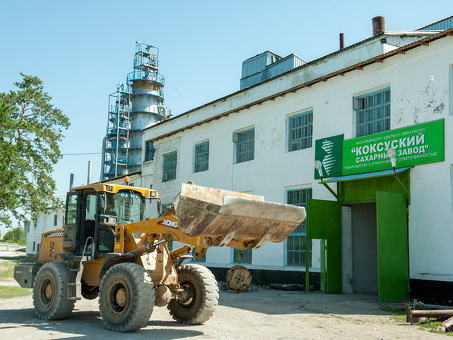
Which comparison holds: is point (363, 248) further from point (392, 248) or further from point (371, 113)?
point (371, 113)

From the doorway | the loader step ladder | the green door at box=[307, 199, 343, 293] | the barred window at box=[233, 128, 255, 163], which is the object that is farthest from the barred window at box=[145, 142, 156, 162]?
the loader step ladder

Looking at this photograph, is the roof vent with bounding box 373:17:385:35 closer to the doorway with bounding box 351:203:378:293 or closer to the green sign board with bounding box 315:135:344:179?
the green sign board with bounding box 315:135:344:179

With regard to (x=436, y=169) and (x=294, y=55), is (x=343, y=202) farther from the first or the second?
(x=294, y=55)

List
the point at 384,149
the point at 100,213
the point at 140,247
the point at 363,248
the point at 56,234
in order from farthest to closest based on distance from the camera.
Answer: the point at 363,248 < the point at 384,149 < the point at 56,234 < the point at 100,213 < the point at 140,247

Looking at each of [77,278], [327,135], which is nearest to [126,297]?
[77,278]

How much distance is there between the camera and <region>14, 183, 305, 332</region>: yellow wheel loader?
7326 millimetres

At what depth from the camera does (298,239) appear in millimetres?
16438

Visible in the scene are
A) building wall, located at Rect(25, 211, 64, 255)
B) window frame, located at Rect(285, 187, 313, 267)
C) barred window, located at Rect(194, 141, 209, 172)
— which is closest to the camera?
window frame, located at Rect(285, 187, 313, 267)

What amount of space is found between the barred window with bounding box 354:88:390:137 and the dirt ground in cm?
507

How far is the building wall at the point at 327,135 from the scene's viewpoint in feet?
40.7

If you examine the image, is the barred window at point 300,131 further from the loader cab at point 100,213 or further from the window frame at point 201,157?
the loader cab at point 100,213

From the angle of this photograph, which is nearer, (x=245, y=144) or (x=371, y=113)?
(x=371, y=113)

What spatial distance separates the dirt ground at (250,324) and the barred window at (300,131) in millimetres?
6009

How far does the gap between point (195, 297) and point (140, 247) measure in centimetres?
136
